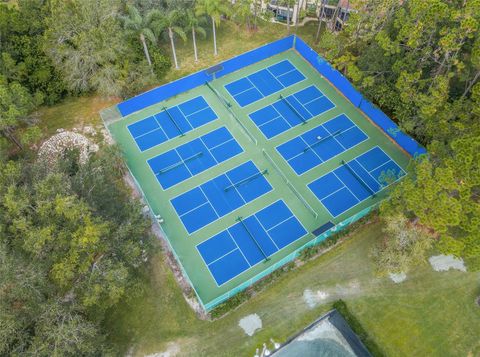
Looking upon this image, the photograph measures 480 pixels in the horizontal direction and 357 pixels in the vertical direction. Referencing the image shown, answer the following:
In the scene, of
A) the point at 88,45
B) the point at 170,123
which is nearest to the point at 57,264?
the point at 170,123

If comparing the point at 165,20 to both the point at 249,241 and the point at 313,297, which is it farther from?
the point at 313,297

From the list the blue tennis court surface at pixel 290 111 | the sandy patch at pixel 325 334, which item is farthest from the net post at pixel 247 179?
the sandy patch at pixel 325 334

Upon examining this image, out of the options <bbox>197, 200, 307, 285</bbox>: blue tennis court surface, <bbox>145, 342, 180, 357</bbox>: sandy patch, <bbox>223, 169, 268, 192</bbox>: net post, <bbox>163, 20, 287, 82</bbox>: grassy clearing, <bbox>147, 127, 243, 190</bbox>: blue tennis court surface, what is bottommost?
<bbox>145, 342, 180, 357</bbox>: sandy patch

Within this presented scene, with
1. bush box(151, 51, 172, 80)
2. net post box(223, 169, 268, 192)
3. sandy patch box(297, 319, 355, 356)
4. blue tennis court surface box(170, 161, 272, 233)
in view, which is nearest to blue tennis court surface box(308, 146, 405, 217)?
net post box(223, 169, 268, 192)

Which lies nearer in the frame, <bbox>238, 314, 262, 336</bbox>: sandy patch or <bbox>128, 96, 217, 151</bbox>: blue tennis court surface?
<bbox>238, 314, 262, 336</bbox>: sandy patch

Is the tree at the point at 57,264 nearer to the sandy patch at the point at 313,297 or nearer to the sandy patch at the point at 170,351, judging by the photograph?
the sandy patch at the point at 170,351

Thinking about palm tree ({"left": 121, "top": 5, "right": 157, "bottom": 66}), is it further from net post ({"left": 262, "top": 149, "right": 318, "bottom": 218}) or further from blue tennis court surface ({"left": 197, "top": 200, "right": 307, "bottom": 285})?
blue tennis court surface ({"left": 197, "top": 200, "right": 307, "bottom": 285})
